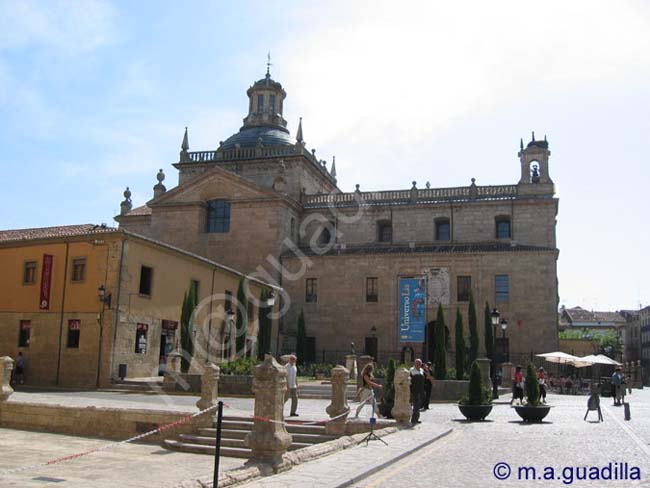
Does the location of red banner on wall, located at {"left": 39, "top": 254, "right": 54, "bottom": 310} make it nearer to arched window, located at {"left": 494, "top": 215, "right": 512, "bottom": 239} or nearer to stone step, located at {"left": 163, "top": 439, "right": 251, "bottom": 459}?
stone step, located at {"left": 163, "top": 439, "right": 251, "bottom": 459}

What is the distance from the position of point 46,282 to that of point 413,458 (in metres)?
21.6

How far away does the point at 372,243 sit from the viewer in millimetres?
46156

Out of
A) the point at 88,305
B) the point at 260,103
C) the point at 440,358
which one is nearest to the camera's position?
the point at 88,305

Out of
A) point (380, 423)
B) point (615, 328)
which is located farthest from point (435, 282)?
point (615, 328)

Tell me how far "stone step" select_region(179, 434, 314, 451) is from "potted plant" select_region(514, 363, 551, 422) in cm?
665

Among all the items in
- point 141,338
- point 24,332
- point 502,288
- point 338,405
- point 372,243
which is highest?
point 372,243

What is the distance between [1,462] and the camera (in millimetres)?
12844

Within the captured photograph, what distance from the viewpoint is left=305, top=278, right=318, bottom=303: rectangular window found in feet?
144

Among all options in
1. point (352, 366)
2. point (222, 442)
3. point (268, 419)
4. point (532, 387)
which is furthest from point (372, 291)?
point (268, 419)

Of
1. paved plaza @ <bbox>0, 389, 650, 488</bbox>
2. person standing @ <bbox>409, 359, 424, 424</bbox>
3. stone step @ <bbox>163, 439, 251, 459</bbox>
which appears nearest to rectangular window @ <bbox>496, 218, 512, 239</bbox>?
paved plaza @ <bbox>0, 389, 650, 488</bbox>

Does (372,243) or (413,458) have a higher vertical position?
(372,243)

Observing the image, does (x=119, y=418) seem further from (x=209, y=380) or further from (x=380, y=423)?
(x=380, y=423)

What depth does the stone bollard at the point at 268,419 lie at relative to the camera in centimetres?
1070

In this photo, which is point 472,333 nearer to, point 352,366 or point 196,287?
point 352,366
